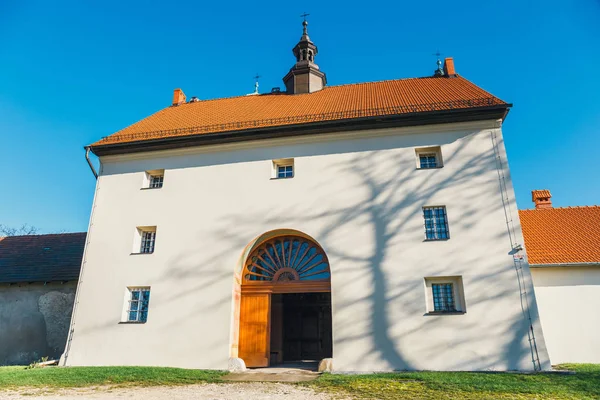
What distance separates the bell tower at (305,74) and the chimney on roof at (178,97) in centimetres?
523

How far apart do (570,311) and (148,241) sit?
13.8m

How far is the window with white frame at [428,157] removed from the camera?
40.4 feet

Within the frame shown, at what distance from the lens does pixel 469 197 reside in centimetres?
1150

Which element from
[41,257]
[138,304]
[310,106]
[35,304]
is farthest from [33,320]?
[310,106]

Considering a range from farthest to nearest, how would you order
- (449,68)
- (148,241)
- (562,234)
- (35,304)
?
(449,68)
(35,304)
(562,234)
(148,241)

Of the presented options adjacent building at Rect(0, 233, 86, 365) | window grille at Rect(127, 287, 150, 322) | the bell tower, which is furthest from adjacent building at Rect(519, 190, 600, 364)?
adjacent building at Rect(0, 233, 86, 365)

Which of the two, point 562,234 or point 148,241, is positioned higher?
point 562,234

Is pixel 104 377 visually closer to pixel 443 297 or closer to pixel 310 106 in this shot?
pixel 443 297

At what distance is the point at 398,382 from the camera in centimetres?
838

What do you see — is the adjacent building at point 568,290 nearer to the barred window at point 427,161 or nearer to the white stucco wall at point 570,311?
the white stucco wall at point 570,311

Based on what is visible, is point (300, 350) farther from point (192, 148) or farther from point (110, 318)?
point (192, 148)

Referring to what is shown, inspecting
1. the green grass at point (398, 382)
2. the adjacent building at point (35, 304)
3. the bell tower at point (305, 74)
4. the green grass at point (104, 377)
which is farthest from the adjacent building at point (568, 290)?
the adjacent building at point (35, 304)

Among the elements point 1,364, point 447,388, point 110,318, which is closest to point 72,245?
point 1,364

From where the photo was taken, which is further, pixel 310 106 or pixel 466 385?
pixel 310 106
